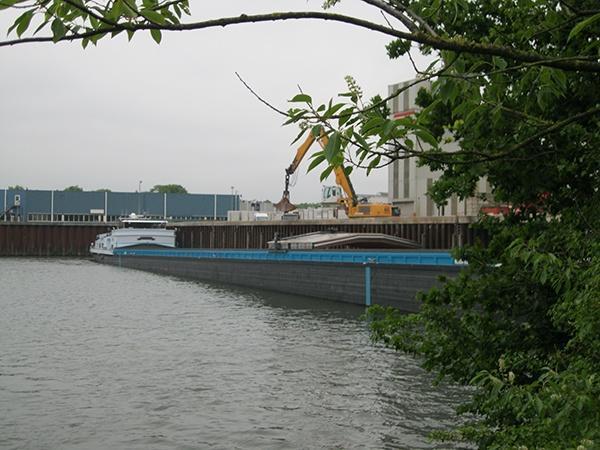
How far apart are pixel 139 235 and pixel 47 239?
91.1 ft

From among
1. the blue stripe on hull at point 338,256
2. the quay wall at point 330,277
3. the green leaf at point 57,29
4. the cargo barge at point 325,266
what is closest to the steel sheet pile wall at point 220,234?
the cargo barge at point 325,266

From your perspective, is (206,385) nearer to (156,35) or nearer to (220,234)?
(156,35)

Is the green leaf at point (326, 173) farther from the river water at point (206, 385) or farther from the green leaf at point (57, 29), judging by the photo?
the river water at point (206, 385)

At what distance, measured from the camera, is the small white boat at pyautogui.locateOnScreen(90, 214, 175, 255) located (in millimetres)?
73688

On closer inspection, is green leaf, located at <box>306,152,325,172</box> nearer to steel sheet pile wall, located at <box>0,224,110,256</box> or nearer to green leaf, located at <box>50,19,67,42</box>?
green leaf, located at <box>50,19,67,42</box>

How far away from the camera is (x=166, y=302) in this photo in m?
35.6

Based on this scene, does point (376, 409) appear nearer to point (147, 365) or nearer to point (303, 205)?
point (147, 365)

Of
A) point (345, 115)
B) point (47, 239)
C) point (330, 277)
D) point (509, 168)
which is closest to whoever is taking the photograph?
point (345, 115)

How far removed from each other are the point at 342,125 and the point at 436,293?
541 centimetres

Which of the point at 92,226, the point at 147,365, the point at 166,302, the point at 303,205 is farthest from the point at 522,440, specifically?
the point at 303,205

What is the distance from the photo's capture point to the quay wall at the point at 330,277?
30.4 meters

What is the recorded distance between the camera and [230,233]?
80438 mm

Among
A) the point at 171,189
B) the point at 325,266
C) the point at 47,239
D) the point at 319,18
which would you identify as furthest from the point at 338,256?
the point at 171,189

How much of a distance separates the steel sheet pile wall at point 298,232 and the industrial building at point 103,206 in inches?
975
